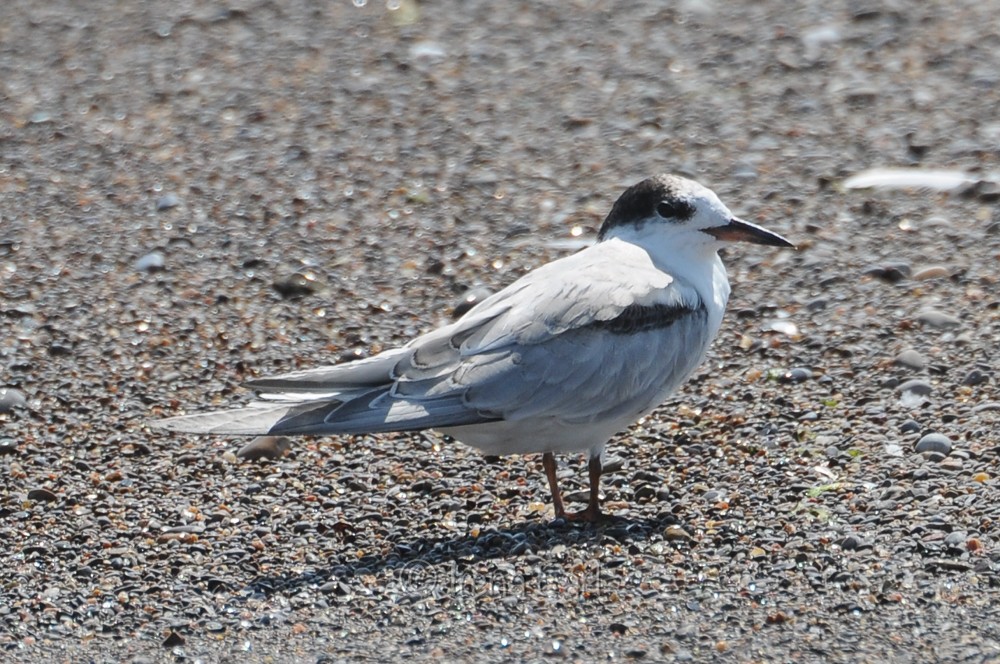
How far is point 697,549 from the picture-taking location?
436 cm

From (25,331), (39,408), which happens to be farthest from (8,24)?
(39,408)

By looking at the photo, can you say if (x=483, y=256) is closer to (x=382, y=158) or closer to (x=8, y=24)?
(x=382, y=158)

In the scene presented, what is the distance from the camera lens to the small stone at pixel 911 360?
5.35 metres

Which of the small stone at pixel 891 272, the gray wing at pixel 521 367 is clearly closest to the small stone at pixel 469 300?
the gray wing at pixel 521 367

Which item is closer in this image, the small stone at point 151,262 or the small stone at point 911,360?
the small stone at point 911,360

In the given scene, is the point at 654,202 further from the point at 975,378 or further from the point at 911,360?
the point at 975,378

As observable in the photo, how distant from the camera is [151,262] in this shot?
21.0ft

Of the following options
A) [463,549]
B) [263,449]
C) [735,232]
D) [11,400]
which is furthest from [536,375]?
[11,400]

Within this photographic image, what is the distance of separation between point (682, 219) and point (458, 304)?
135cm

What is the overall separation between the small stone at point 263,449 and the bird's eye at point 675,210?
55.9 inches

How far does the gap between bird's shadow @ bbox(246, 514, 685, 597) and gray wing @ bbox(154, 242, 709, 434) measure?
33cm

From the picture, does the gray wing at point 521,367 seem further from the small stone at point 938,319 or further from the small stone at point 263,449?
the small stone at point 938,319

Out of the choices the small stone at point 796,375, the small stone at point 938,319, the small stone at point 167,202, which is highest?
the small stone at point 167,202

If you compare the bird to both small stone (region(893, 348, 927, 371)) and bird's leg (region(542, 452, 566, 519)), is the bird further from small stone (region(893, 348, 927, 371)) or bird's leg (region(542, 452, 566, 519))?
small stone (region(893, 348, 927, 371))
